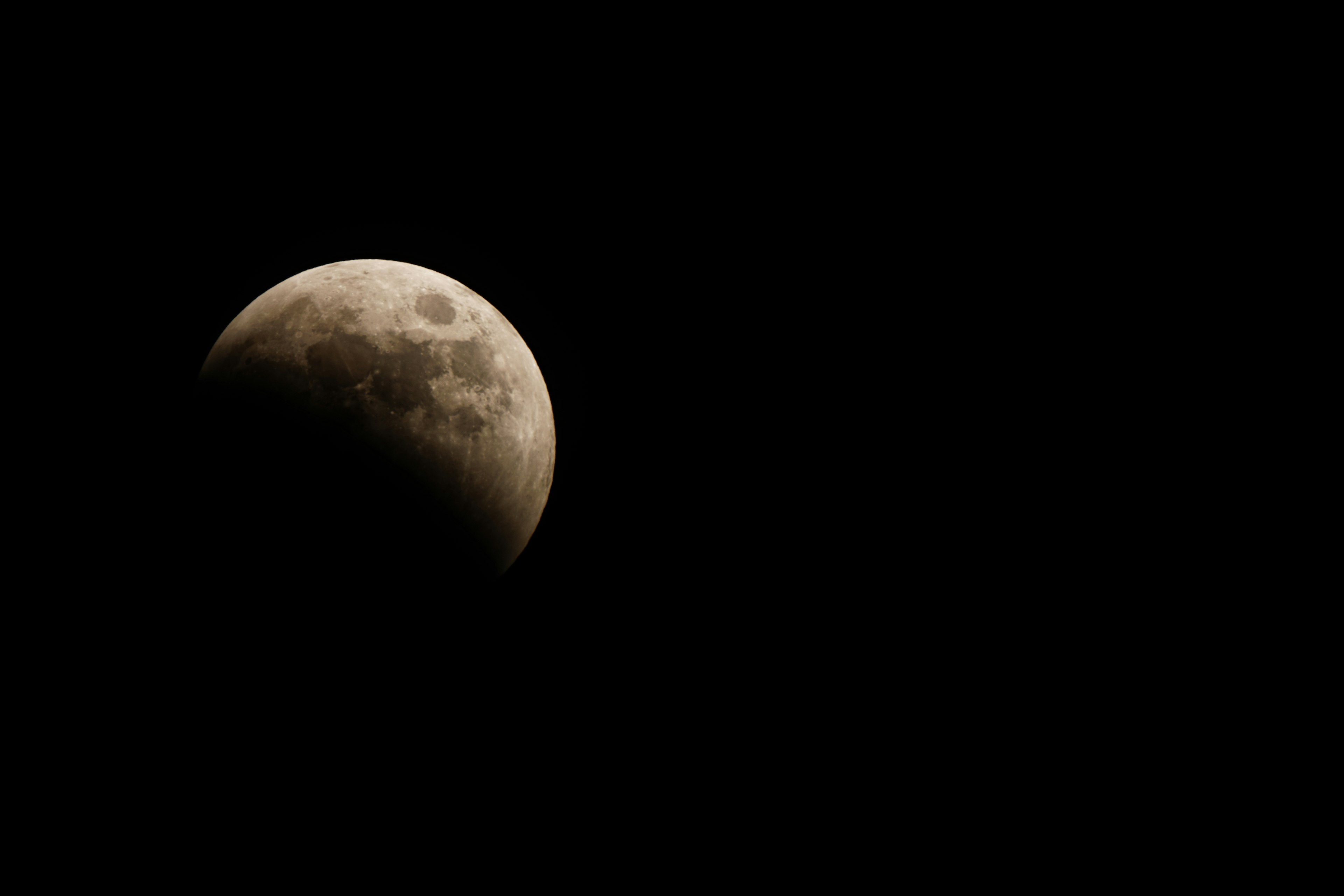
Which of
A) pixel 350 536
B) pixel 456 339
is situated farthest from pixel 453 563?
pixel 456 339

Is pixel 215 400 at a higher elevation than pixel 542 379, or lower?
lower

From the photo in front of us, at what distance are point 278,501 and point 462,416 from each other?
2.68 ft

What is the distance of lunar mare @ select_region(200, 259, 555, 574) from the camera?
2789mm

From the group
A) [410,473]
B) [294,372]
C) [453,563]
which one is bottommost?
[453,563]

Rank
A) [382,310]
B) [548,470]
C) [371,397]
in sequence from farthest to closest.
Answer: [548,470]
[382,310]
[371,397]

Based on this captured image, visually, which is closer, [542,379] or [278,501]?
[278,501]

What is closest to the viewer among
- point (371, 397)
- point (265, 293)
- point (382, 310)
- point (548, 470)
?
point (371, 397)

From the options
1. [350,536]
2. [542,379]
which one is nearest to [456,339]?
[542,379]

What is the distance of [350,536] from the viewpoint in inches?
110

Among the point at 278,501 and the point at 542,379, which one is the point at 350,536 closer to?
the point at 278,501

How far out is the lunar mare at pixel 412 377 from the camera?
9.15 feet

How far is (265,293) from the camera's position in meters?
3.26

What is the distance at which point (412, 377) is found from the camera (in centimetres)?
285

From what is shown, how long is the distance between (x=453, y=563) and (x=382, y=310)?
1156 millimetres
